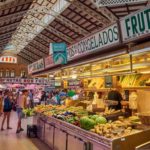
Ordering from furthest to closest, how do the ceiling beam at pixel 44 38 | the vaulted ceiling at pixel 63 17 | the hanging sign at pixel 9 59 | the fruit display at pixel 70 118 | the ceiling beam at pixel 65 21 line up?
the hanging sign at pixel 9 59, the ceiling beam at pixel 44 38, the ceiling beam at pixel 65 21, the vaulted ceiling at pixel 63 17, the fruit display at pixel 70 118

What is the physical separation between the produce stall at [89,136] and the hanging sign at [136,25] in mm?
1498

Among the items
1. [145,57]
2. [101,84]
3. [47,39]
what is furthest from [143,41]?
[47,39]

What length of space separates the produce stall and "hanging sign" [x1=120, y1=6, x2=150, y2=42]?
4.92 feet

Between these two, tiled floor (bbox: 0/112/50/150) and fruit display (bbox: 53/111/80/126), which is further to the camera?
tiled floor (bbox: 0/112/50/150)

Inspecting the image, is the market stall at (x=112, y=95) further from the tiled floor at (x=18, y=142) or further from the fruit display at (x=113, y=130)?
the tiled floor at (x=18, y=142)

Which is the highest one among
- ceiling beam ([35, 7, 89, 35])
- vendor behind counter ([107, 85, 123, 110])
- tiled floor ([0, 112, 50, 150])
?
ceiling beam ([35, 7, 89, 35])

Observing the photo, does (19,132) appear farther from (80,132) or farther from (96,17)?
(96,17)

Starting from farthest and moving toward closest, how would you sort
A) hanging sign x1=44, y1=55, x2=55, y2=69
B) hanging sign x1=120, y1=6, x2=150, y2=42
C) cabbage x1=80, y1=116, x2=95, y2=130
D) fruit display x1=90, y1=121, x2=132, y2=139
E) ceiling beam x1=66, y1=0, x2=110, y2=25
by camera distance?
1. ceiling beam x1=66, y1=0, x2=110, y2=25
2. hanging sign x1=44, y1=55, x2=55, y2=69
3. cabbage x1=80, y1=116, x2=95, y2=130
4. fruit display x1=90, y1=121, x2=132, y2=139
5. hanging sign x1=120, y1=6, x2=150, y2=42

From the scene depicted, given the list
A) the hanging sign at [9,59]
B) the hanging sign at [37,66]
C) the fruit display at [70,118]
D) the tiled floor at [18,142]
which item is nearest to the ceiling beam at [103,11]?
the hanging sign at [37,66]

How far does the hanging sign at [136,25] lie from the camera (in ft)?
12.4

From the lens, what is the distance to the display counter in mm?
4095

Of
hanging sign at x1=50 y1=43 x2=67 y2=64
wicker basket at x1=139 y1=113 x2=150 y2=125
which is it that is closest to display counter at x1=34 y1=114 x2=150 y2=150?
wicker basket at x1=139 y1=113 x2=150 y2=125

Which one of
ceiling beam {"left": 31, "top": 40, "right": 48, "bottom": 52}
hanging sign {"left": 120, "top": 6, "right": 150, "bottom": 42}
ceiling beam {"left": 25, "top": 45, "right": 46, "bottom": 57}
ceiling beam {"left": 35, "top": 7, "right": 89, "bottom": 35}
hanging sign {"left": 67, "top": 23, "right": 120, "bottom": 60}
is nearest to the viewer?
hanging sign {"left": 120, "top": 6, "right": 150, "bottom": 42}

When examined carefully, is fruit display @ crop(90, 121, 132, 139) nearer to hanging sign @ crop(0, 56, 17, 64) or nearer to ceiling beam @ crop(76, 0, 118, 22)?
ceiling beam @ crop(76, 0, 118, 22)
